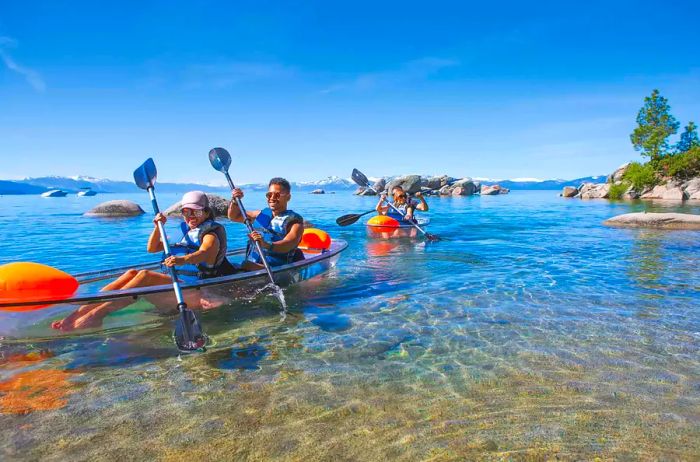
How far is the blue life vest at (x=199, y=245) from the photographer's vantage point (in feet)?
19.2

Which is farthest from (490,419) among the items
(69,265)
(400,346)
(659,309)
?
(69,265)

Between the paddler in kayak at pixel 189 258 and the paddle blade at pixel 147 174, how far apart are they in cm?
136

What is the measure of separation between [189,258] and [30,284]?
165 centimetres

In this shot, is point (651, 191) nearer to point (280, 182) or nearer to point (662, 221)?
point (662, 221)

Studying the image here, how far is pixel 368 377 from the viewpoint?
4176 mm

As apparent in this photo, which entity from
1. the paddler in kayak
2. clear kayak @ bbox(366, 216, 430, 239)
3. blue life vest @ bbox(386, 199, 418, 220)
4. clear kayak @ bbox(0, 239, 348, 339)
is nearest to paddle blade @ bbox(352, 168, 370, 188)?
blue life vest @ bbox(386, 199, 418, 220)

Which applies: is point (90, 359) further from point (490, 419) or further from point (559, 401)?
point (559, 401)

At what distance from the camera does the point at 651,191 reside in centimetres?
4712

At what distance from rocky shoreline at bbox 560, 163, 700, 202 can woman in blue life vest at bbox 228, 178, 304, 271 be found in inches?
1807

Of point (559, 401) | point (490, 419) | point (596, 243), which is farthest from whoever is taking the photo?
point (596, 243)

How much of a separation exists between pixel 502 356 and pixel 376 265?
5.81m

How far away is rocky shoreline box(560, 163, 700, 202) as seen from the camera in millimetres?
41688

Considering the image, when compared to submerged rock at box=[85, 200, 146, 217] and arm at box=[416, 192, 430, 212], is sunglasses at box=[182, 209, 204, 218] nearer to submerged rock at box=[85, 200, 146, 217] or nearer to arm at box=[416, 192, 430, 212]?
arm at box=[416, 192, 430, 212]

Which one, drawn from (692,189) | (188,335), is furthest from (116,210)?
(692,189)
